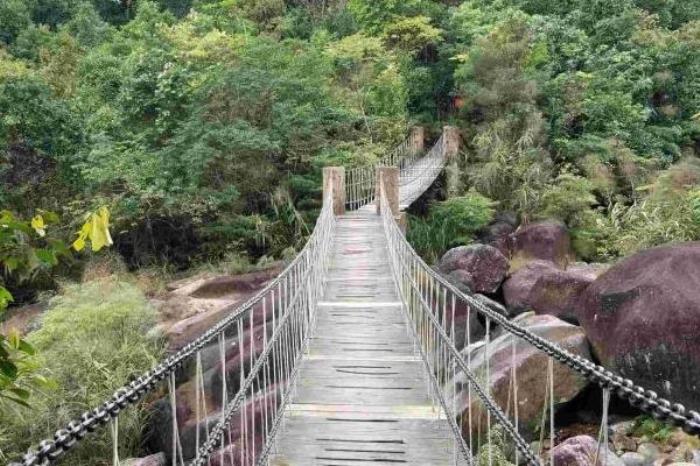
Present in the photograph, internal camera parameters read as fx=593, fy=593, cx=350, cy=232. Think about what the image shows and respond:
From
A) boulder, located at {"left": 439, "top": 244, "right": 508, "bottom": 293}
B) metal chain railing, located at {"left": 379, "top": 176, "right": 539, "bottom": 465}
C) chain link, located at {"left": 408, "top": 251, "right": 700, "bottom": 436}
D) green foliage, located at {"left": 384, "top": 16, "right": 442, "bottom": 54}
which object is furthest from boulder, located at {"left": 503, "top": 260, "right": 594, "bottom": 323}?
green foliage, located at {"left": 384, "top": 16, "right": 442, "bottom": 54}

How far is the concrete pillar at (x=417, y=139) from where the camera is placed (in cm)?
1745

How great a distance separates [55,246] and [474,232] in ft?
36.7

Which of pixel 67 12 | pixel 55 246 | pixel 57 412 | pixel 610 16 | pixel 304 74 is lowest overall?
pixel 57 412

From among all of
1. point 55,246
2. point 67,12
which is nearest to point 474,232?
point 55,246

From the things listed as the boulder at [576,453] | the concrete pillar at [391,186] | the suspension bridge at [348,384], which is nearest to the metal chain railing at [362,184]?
the concrete pillar at [391,186]

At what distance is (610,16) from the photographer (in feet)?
54.9

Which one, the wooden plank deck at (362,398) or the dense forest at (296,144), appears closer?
the wooden plank deck at (362,398)

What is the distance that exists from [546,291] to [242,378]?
20.4 feet

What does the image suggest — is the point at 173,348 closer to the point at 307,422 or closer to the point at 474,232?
the point at 307,422

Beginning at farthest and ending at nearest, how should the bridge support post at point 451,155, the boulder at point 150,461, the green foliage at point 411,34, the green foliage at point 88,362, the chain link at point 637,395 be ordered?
1. the green foliage at point 411,34
2. the bridge support post at point 451,155
3. the green foliage at point 88,362
4. the boulder at point 150,461
5. the chain link at point 637,395

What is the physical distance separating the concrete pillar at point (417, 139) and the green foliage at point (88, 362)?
10.3m

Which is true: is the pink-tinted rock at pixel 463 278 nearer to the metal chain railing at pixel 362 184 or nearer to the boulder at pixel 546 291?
the boulder at pixel 546 291

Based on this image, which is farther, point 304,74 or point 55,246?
point 304,74

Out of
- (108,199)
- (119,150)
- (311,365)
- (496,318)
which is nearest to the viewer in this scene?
(496,318)
